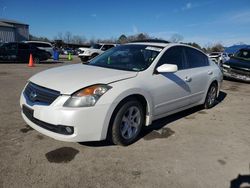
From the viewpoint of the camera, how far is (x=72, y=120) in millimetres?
3359

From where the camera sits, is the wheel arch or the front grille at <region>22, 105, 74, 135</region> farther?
the wheel arch

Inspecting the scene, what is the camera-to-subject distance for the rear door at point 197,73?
537cm

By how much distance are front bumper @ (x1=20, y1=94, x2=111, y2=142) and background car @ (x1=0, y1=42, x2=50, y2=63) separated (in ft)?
50.7

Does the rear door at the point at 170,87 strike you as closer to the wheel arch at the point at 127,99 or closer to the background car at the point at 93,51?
the wheel arch at the point at 127,99

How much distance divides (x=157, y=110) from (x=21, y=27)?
176ft

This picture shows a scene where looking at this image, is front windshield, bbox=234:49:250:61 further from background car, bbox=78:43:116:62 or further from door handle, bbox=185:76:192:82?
background car, bbox=78:43:116:62

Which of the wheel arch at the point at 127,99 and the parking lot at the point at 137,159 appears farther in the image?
the wheel arch at the point at 127,99

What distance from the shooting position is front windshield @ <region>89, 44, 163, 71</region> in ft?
14.6

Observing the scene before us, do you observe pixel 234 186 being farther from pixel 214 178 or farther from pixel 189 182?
pixel 189 182

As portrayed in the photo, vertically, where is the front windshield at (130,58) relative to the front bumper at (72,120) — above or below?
above

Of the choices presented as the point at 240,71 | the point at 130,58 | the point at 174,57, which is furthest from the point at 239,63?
the point at 130,58

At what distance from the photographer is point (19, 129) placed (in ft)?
14.7

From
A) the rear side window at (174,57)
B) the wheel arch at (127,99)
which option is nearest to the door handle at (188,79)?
the rear side window at (174,57)

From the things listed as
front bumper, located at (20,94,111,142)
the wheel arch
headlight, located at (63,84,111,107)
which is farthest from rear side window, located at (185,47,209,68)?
front bumper, located at (20,94,111,142)
